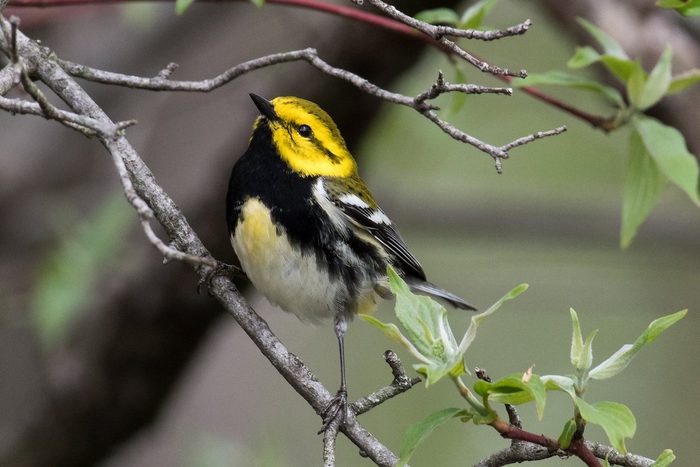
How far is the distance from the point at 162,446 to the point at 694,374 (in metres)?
3.66

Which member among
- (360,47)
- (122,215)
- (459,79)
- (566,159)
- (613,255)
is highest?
(459,79)

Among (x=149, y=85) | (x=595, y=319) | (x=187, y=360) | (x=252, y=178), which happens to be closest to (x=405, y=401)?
(x=595, y=319)

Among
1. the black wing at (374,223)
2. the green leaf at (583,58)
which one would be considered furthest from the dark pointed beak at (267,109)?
the green leaf at (583,58)

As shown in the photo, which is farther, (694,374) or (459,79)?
(694,374)

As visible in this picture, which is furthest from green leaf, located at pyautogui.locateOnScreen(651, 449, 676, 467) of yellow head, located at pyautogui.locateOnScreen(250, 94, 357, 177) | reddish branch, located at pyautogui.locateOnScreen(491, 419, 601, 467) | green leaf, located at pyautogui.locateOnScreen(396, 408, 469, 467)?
yellow head, located at pyautogui.locateOnScreen(250, 94, 357, 177)

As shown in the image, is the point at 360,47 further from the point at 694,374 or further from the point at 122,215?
the point at 694,374

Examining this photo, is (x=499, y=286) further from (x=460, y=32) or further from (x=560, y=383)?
(x=560, y=383)

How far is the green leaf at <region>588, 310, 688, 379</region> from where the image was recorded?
1.80 meters

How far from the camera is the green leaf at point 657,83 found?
234 centimetres

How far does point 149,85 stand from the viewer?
7.62 feet

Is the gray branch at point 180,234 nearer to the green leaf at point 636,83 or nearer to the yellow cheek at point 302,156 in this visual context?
the yellow cheek at point 302,156

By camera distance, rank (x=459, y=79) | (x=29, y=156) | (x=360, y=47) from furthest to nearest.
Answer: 1. (x=29, y=156)
2. (x=360, y=47)
3. (x=459, y=79)

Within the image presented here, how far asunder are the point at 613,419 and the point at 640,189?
2.57ft

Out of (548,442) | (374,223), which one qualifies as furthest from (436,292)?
(548,442)
